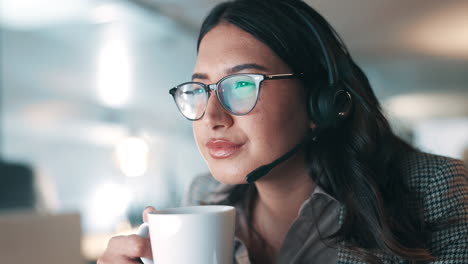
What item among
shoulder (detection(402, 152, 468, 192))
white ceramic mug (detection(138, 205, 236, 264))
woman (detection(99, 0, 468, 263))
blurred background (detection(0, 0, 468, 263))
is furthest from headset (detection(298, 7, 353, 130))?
blurred background (detection(0, 0, 468, 263))

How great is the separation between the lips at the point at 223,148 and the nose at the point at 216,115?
0.03 meters

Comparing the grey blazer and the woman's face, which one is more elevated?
the woman's face

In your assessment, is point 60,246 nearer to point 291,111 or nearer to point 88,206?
point 291,111

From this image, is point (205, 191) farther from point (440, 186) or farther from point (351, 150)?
point (440, 186)

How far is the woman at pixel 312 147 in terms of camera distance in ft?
2.72

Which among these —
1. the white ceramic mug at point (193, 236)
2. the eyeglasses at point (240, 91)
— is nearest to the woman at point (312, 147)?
the eyeglasses at point (240, 91)

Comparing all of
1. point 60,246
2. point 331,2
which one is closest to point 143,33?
point 331,2

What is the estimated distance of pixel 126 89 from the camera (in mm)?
4098

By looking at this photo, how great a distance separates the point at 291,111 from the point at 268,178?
0.18 metres

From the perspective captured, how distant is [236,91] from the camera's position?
818mm

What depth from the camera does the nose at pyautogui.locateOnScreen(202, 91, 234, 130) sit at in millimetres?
829

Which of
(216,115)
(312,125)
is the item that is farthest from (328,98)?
(216,115)

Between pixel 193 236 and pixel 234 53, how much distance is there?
0.42 meters

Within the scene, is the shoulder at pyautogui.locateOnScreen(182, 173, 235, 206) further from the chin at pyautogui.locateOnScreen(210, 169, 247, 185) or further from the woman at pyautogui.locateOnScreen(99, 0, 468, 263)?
the chin at pyautogui.locateOnScreen(210, 169, 247, 185)
